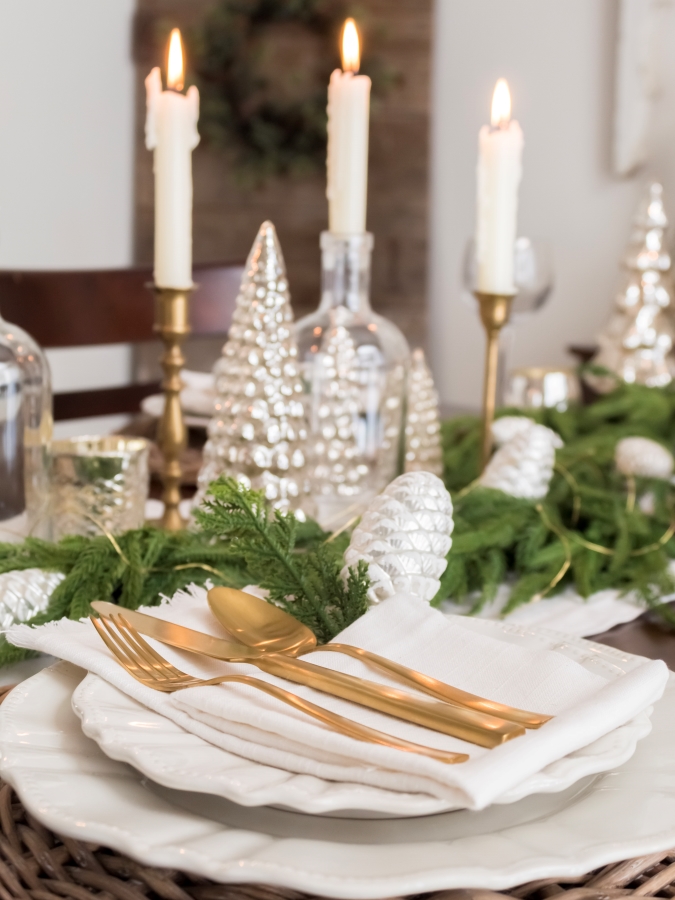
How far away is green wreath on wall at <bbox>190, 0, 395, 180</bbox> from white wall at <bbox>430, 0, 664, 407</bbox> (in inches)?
10.6

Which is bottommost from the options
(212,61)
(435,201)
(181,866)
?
(181,866)

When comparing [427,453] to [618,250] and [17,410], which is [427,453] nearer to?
[17,410]

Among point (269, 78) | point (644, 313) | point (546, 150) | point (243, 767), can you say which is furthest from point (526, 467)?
point (269, 78)

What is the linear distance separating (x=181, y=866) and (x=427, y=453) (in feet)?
1.94

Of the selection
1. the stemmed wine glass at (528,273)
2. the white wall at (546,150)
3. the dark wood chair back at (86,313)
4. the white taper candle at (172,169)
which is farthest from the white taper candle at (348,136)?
the white wall at (546,150)

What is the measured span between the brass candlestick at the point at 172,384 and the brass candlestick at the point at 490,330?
0.26 meters

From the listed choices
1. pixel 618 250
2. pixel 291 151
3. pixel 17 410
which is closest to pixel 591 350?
pixel 618 250

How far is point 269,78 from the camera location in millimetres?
3119

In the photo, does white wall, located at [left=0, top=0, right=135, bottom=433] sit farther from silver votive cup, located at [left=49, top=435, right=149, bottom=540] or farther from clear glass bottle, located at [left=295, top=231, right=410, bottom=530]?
silver votive cup, located at [left=49, top=435, right=149, bottom=540]

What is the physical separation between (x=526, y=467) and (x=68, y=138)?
2.86 meters

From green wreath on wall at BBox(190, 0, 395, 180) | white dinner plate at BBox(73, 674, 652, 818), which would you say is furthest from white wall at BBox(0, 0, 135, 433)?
white dinner plate at BBox(73, 674, 652, 818)

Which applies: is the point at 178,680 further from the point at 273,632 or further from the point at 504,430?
the point at 504,430

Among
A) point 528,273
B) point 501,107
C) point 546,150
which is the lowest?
point 528,273

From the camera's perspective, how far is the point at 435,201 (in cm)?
323
